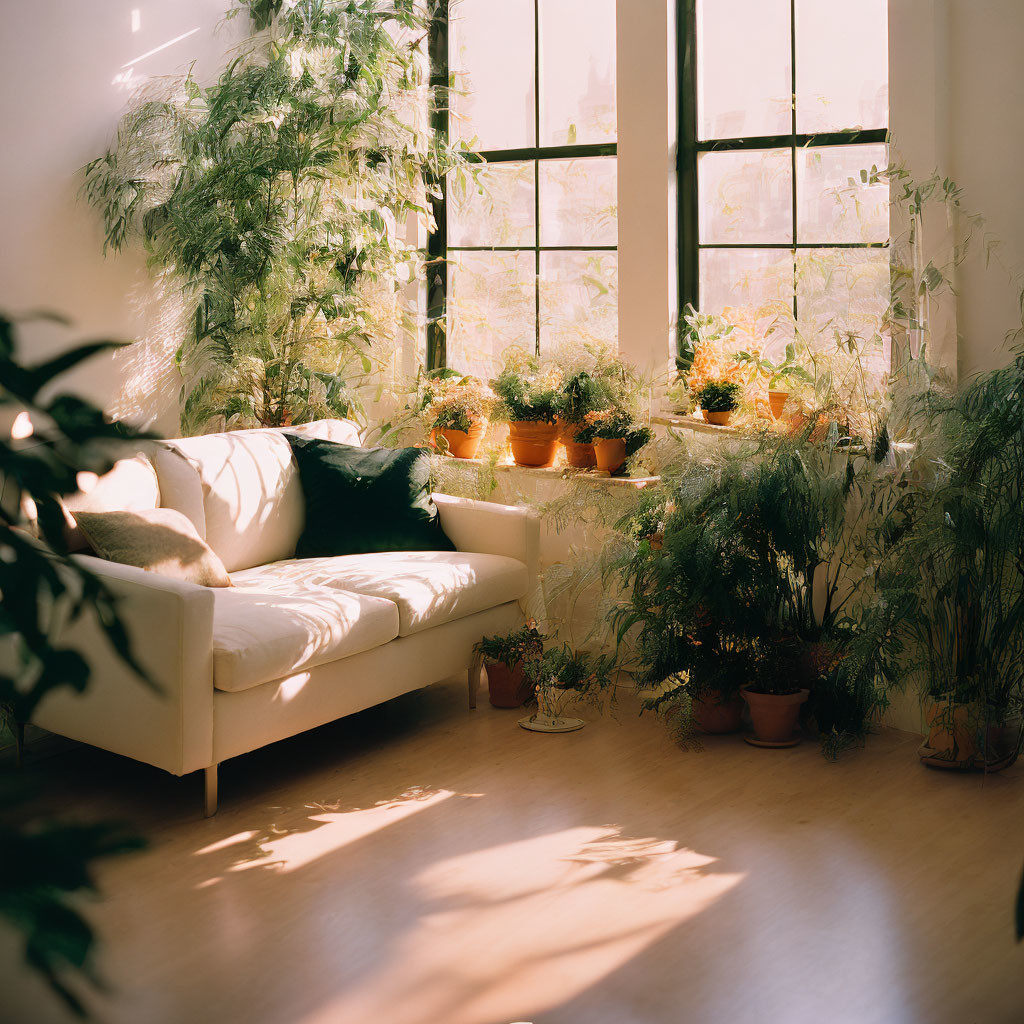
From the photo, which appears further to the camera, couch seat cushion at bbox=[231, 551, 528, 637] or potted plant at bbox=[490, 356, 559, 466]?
potted plant at bbox=[490, 356, 559, 466]

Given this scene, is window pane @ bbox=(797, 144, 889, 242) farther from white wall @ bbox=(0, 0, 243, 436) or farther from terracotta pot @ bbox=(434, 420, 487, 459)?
white wall @ bbox=(0, 0, 243, 436)

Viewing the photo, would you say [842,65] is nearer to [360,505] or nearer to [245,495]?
[360,505]

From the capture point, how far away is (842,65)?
14.6ft

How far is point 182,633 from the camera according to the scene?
314 cm

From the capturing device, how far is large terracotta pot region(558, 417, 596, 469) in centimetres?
496

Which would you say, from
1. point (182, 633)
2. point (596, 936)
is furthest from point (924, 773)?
point (182, 633)

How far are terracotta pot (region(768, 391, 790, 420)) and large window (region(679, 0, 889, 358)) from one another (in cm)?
26

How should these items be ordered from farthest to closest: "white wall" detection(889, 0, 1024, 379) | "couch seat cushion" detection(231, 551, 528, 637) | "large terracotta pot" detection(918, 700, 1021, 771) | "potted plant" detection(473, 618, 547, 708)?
"potted plant" detection(473, 618, 547, 708)
"couch seat cushion" detection(231, 551, 528, 637)
"white wall" detection(889, 0, 1024, 379)
"large terracotta pot" detection(918, 700, 1021, 771)

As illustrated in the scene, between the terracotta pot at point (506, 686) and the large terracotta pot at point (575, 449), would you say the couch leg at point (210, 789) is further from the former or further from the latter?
the large terracotta pot at point (575, 449)

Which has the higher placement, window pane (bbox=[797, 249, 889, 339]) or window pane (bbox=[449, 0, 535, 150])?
window pane (bbox=[449, 0, 535, 150])

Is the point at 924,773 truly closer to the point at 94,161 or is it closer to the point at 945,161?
the point at 945,161

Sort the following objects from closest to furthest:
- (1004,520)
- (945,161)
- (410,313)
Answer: (1004,520)
(945,161)
(410,313)

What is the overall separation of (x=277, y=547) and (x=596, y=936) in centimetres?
222

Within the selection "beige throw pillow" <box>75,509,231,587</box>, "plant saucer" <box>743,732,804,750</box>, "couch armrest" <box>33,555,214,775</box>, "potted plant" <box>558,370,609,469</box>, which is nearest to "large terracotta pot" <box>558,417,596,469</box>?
"potted plant" <box>558,370,609,469</box>
